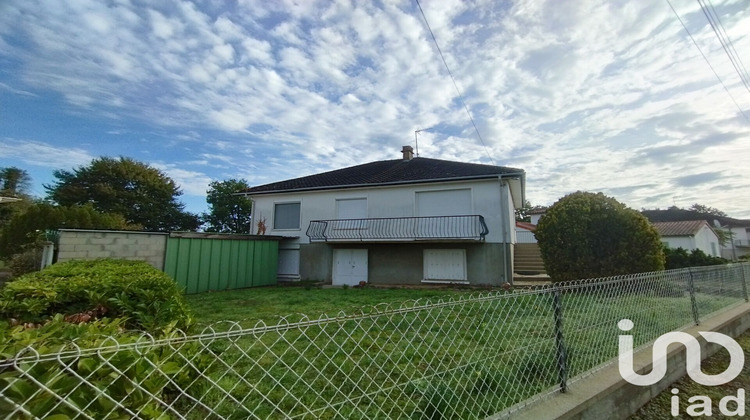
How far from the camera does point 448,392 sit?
226 centimetres

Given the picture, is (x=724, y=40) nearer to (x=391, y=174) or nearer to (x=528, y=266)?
(x=528, y=266)

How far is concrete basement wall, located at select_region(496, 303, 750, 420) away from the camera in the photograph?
81.6 inches

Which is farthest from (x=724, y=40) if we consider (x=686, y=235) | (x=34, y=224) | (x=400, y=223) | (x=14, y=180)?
(x=14, y=180)

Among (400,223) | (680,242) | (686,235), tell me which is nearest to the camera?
(400,223)

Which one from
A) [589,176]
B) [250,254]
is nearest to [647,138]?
[589,176]

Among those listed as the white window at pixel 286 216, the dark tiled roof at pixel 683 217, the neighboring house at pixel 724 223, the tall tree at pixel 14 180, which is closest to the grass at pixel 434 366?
the white window at pixel 286 216

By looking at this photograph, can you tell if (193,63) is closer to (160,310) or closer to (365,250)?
(160,310)

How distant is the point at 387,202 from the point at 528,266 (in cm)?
673

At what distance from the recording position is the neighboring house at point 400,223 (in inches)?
469

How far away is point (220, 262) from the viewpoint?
11195 millimetres

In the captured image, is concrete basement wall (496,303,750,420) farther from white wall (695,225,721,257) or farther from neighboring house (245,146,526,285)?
white wall (695,225,721,257)

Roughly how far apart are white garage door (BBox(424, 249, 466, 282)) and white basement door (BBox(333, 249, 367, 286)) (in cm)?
271

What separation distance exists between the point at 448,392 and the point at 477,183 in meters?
10.8

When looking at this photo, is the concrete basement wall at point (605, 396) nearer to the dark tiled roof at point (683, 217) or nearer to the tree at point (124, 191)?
the tree at point (124, 191)
